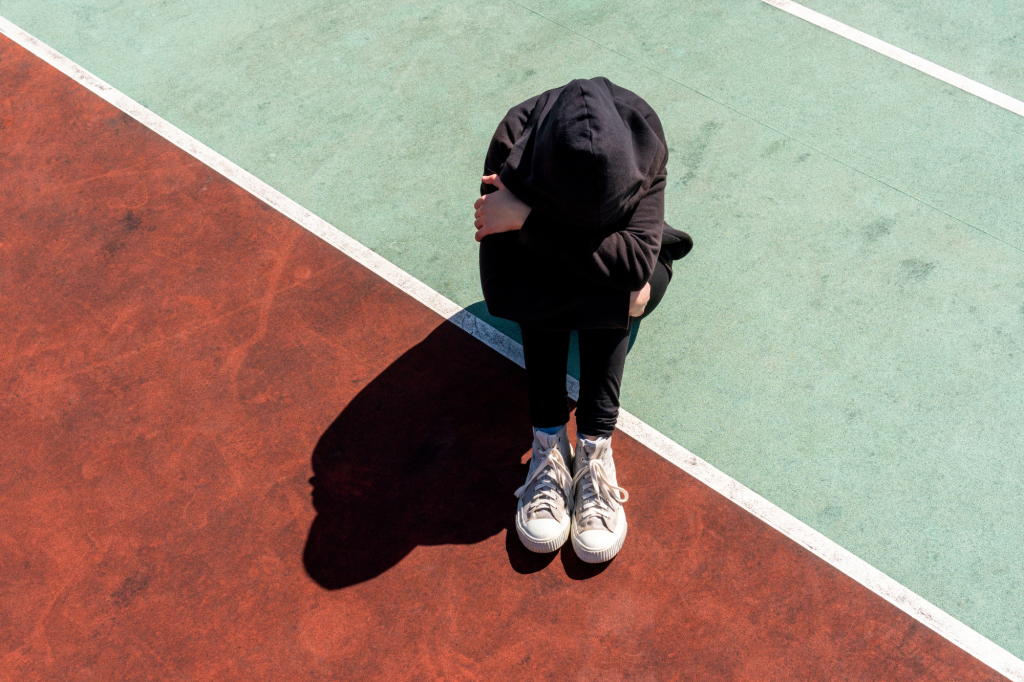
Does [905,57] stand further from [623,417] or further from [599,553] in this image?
[599,553]

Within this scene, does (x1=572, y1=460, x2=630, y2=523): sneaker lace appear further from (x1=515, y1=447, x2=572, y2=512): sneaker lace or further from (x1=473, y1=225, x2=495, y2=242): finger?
(x1=473, y1=225, x2=495, y2=242): finger

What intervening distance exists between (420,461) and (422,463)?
0.05ft

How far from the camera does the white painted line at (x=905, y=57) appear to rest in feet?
16.8

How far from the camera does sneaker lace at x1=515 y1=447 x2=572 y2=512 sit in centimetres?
371

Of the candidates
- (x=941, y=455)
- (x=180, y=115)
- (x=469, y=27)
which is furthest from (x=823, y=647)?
(x=180, y=115)

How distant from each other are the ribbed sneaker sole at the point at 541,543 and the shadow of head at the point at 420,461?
0.17 meters

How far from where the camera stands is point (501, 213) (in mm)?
3338

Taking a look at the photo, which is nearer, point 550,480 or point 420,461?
point 550,480

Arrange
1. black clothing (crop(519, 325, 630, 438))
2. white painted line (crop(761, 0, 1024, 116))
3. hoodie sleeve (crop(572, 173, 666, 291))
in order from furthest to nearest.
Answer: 1. white painted line (crop(761, 0, 1024, 116))
2. black clothing (crop(519, 325, 630, 438))
3. hoodie sleeve (crop(572, 173, 666, 291))

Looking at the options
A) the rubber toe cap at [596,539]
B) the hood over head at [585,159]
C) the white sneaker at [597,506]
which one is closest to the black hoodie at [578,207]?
the hood over head at [585,159]

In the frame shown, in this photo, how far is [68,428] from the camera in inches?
165

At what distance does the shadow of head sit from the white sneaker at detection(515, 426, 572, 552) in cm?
17

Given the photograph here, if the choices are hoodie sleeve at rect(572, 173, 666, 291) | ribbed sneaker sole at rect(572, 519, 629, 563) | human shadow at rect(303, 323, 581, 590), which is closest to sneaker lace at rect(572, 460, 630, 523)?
ribbed sneaker sole at rect(572, 519, 629, 563)

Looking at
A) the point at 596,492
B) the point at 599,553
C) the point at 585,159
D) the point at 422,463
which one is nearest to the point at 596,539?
the point at 599,553
